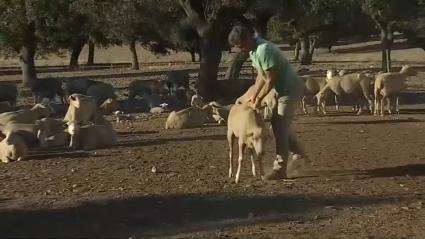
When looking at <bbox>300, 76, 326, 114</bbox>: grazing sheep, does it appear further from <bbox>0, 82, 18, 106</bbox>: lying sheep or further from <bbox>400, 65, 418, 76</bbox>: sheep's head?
<bbox>0, 82, 18, 106</bbox>: lying sheep

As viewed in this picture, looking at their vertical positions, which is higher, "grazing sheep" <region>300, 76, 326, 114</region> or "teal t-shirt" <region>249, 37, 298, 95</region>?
"teal t-shirt" <region>249, 37, 298, 95</region>

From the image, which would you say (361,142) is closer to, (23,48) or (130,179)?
(130,179)

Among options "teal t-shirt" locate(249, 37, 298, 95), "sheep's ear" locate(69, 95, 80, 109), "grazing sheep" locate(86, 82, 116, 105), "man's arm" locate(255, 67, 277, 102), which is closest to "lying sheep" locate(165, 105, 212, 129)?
"sheep's ear" locate(69, 95, 80, 109)

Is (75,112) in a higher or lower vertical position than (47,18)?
lower

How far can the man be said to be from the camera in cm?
1075

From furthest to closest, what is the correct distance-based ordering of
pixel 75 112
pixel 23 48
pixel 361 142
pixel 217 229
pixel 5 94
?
pixel 23 48
pixel 5 94
pixel 75 112
pixel 361 142
pixel 217 229

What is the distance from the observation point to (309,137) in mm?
16281

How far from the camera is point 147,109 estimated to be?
1036 inches

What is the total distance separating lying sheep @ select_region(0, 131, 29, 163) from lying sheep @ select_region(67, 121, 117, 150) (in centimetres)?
138

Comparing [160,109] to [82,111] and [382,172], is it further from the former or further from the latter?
[382,172]

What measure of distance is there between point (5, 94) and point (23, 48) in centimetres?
1262

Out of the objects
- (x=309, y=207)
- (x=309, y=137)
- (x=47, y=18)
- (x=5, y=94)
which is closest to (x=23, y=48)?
(x=47, y=18)

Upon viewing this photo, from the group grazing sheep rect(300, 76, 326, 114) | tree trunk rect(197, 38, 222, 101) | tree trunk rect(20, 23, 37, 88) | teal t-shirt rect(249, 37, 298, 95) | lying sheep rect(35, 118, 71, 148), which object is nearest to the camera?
teal t-shirt rect(249, 37, 298, 95)

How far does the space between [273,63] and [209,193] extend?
6.32 ft
